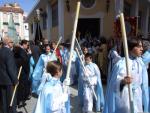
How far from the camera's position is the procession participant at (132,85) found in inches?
175

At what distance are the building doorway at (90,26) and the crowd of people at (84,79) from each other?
4136 mm

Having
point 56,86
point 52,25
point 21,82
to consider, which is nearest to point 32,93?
point 21,82

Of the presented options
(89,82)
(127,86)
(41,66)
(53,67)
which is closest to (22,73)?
(41,66)

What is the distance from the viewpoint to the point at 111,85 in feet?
15.1

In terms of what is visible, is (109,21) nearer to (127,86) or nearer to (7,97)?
(7,97)

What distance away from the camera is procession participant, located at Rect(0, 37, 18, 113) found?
6.56 meters

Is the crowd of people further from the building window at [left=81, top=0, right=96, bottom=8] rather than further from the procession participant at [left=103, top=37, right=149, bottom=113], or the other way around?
the building window at [left=81, top=0, right=96, bottom=8]

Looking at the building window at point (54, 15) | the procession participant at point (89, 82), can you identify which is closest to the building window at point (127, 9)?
the building window at point (54, 15)

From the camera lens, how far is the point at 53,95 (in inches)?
170

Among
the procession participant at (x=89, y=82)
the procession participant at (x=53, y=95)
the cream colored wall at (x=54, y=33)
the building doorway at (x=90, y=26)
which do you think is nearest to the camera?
the procession participant at (x=53, y=95)

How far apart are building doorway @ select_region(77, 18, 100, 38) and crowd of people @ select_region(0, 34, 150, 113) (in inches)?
163

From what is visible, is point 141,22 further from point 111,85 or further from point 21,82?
point 111,85

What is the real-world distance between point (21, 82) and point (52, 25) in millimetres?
12075

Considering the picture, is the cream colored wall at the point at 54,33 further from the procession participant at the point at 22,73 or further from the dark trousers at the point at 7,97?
the dark trousers at the point at 7,97
